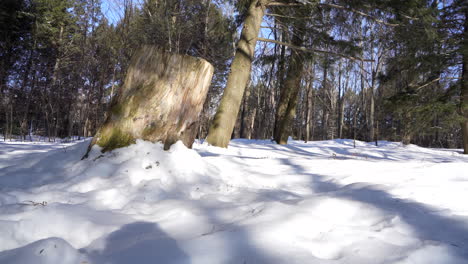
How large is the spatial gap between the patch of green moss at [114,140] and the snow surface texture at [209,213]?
9cm

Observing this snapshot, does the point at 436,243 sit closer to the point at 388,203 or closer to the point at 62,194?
the point at 388,203

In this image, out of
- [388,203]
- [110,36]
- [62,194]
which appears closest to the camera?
[388,203]

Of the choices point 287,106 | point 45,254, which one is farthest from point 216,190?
point 287,106

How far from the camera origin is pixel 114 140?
2.56 metres

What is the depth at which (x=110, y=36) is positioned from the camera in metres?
10.4

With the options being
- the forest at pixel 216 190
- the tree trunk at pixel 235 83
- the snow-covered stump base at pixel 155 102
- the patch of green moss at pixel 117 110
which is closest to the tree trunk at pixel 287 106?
the forest at pixel 216 190

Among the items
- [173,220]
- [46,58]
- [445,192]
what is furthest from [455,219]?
[46,58]

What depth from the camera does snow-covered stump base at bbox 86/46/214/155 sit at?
2.60 meters

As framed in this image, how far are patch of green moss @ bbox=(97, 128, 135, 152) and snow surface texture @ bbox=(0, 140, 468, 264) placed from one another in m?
0.09

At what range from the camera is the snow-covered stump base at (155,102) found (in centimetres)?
260

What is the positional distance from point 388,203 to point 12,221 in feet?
7.11

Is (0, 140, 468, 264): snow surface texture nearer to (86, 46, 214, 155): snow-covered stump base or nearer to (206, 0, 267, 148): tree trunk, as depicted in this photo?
(86, 46, 214, 155): snow-covered stump base

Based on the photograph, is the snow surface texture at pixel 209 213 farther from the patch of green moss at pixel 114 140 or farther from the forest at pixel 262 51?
the forest at pixel 262 51

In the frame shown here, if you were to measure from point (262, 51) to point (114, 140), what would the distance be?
7758 mm
